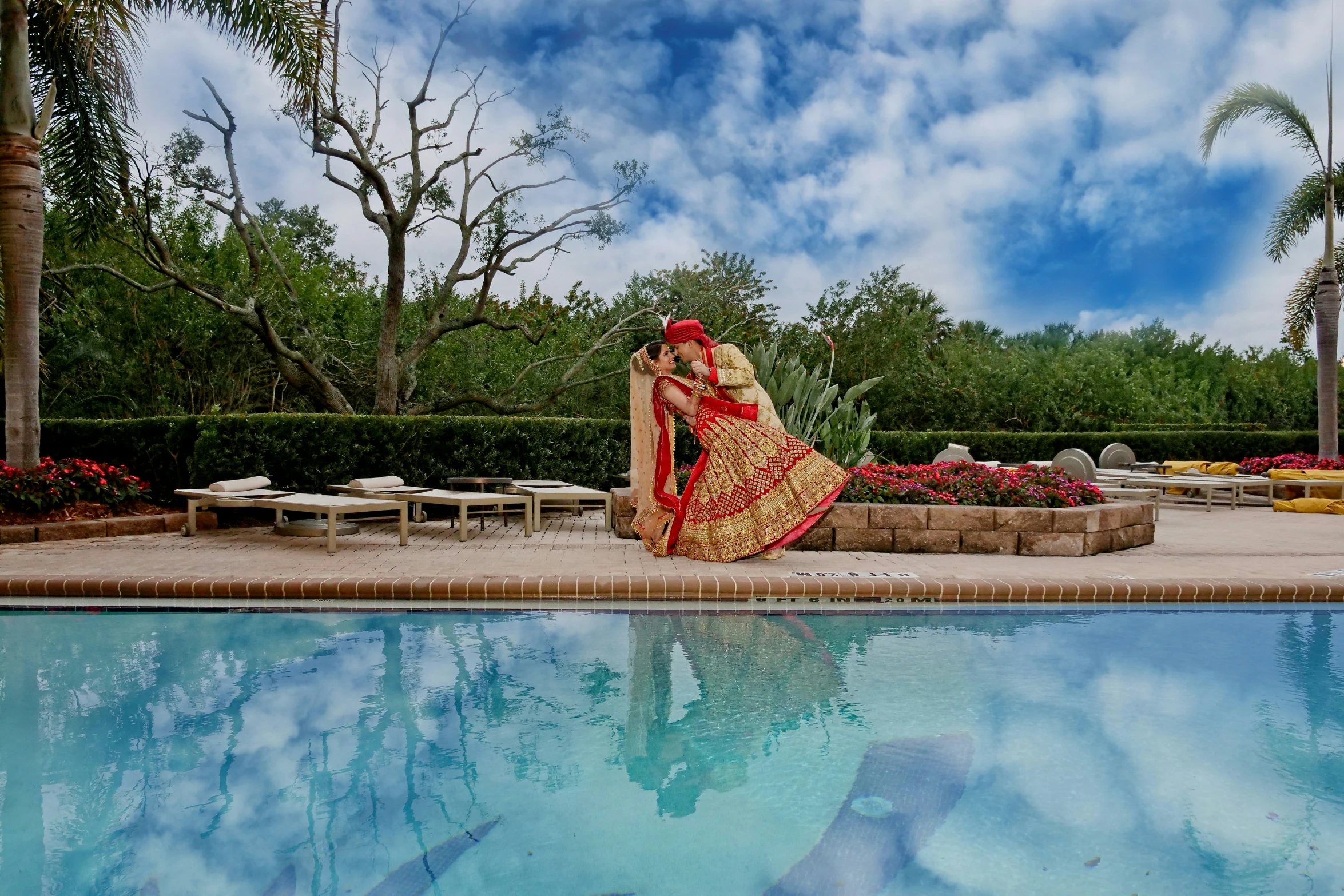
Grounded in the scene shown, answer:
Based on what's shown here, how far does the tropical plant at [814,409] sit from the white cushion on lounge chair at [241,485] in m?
5.20

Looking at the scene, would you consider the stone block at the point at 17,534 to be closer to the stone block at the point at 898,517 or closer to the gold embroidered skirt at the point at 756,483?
the gold embroidered skirt at the point at 756,483

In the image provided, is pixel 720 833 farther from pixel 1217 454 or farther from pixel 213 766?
pixel 1217 454

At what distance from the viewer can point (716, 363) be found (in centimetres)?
709

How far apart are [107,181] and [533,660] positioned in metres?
10.9

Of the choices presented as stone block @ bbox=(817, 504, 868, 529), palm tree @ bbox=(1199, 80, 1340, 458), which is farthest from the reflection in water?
palm tree @ bbox=(1199, 80, 1340, 458)

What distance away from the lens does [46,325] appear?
16.3 metres

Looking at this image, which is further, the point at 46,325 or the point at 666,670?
the point at 46,325

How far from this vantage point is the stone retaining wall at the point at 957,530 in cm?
815

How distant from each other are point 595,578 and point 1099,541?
189 inches

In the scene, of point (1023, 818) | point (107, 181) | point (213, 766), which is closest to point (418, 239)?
point (107, 181)

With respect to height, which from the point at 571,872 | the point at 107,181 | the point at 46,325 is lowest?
the point at 571,872

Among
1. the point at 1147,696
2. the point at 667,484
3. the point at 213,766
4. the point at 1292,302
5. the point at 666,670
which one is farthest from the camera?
the point at 1292,302

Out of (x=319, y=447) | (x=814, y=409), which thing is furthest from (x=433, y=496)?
(x=814, y=409)

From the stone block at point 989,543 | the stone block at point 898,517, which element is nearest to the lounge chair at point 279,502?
the stone block at point 898,517
